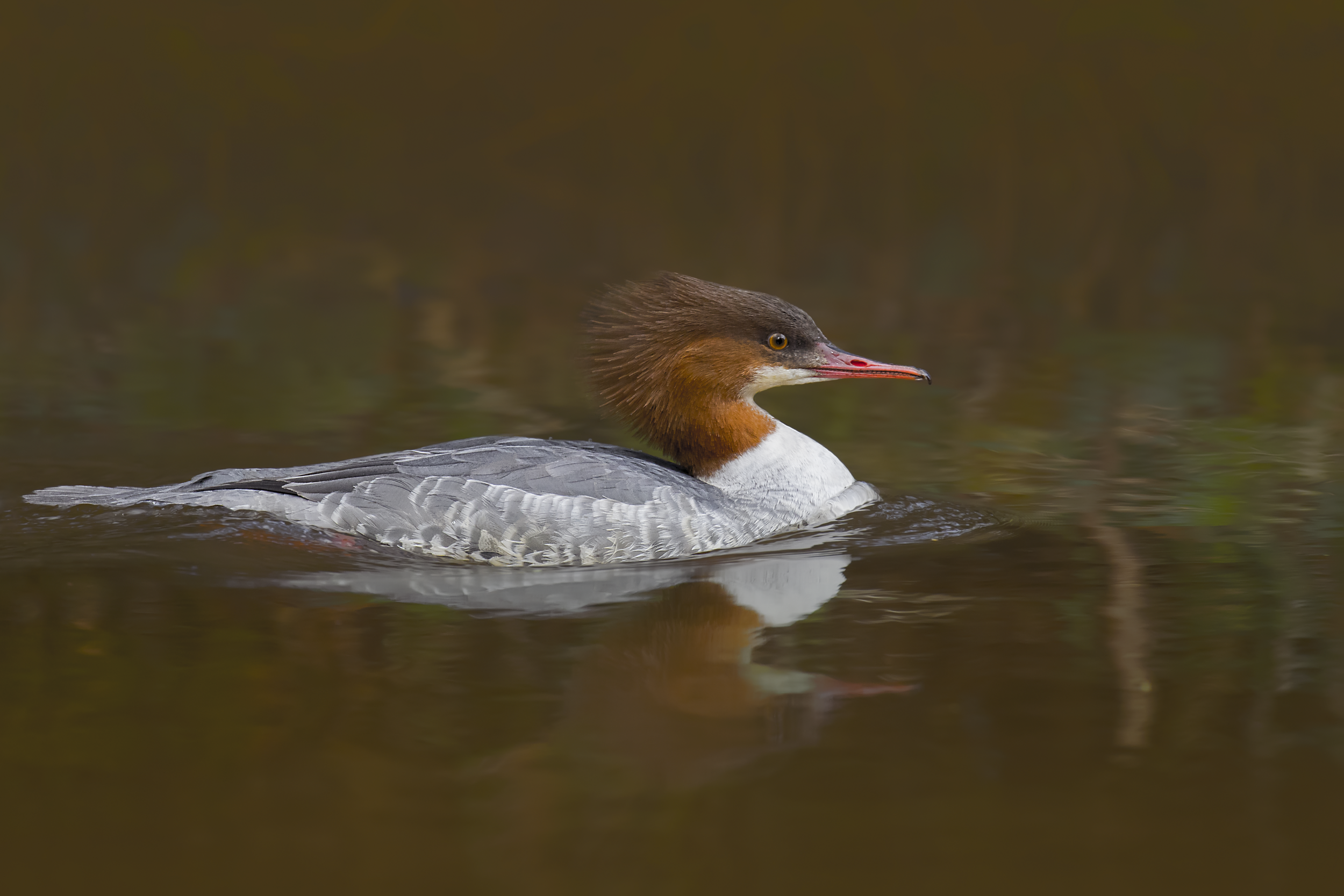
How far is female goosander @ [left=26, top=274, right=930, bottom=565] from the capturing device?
7.87 m

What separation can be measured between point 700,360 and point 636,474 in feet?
2.53

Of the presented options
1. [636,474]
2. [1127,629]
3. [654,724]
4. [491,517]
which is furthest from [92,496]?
[1127,629]

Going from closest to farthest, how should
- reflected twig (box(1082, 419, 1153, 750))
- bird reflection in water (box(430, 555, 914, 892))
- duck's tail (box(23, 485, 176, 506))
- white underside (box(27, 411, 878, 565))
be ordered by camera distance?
bird reflection in water (box(430, 555, 914, 892)), reflected twig (box(1082, 419, 1153, 750)), white underside (box(27, 411, 878, 565)), duck's tail (box(23, 485, 176, 506))

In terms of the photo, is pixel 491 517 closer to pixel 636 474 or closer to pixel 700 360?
pixel 636 474

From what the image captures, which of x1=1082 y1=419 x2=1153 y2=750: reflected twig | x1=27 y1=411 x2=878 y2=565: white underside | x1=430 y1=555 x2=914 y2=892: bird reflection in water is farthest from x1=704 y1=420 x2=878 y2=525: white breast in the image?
x1=1082 y1=419 x2=1153 y2=750: reflected twig

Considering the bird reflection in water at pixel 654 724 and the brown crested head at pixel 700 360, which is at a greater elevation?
the brown crested head at pixel 700 360

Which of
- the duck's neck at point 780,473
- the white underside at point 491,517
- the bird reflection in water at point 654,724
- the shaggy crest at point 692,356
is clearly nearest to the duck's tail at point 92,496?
the white underside at point 491,517

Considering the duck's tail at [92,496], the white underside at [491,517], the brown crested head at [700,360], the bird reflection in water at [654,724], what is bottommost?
the bird reflection in water at [654,724]

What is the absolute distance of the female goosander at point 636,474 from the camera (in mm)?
7867

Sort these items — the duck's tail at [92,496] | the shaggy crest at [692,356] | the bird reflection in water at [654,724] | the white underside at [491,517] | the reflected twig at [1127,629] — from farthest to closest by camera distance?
the shaggy crest at [692,356] → the duck's tail at [92,496] → the white underside at [491,517] → the reflected twig at [1127,629] → the bird reflection in water at [654,724]

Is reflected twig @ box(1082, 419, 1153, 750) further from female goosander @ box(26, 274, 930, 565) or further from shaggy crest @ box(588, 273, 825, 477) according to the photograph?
shaggy crest @ box(588, 273, 825, 477)

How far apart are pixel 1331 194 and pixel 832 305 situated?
12.1 m

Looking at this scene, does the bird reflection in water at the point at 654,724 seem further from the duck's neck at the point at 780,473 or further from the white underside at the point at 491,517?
the duck's neck at the point at 780,473

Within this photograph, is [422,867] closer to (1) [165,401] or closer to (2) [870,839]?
(2) [870,839]
